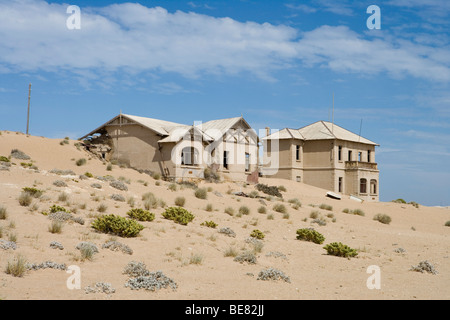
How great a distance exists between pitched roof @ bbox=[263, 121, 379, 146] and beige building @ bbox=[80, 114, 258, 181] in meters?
6.06

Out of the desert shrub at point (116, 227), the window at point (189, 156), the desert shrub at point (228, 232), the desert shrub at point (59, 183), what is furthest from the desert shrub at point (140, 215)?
the window at point (189, 156)

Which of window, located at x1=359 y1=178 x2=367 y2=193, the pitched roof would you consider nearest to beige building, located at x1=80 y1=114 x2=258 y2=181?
the pitched roof

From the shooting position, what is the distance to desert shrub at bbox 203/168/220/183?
33756mm

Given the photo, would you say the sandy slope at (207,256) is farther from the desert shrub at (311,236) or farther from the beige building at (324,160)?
the beige building at (324,160)

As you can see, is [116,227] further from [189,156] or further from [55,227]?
[189,156]

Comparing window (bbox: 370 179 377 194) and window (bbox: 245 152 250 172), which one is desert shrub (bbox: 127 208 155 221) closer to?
window (bbox: 245 152 250 172)

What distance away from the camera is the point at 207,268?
10.6 meters

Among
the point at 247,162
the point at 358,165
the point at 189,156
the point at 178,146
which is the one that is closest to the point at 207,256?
the point at 178,146

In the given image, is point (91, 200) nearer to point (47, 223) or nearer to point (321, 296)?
point (47, 223)

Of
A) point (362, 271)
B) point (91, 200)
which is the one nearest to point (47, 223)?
point (91, 200)

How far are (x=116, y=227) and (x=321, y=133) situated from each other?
3535cm

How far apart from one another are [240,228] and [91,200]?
6438 millimetres

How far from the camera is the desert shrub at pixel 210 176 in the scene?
3376cm

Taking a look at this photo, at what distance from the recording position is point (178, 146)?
31.9 meters
